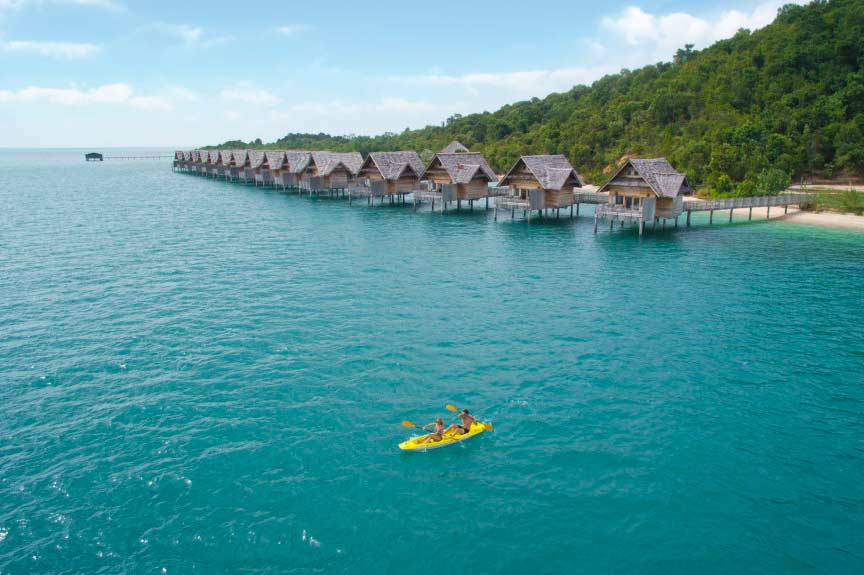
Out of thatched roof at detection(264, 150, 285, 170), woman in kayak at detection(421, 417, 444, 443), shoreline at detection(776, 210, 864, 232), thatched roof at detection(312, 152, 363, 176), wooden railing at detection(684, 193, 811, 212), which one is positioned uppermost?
thatched roof at detection(264, 150, 285, 170)

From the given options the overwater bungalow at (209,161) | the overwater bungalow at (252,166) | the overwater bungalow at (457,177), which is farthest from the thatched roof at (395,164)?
the overwater bungalow at (209,161)

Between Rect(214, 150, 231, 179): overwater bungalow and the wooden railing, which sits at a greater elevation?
Rect(214, 150, 231, 179): overwater bungalow

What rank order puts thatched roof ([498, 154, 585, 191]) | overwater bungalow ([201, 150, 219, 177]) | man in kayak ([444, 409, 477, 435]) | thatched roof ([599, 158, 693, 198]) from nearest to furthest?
man in kayak ([444, 409, 477, 435]) → thatched roof ([599, 158, 693, 198]) → thatched roof ([498, 154, 585, 191]) → overwater bungalow ([201, 150, 219, 177])

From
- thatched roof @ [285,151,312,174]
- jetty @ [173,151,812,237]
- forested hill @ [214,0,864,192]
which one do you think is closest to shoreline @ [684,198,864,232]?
jetty @ [173,151,812,237]

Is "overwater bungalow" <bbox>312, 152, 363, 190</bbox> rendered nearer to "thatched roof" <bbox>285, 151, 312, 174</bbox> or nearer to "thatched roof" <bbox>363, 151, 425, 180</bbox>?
"thatched roof" <bbox>285, 151, 312, 174</bbox>

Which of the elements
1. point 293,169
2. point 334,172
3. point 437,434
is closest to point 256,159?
point 293,169

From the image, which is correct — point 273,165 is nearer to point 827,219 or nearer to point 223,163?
point 223,163
